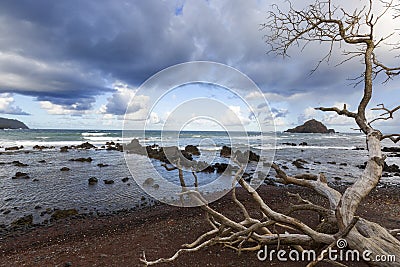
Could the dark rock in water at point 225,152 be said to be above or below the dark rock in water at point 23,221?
above

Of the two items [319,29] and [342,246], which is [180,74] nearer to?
[319,29]

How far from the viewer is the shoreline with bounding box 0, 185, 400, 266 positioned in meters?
4.78

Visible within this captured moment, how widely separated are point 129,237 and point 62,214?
3.94 metres

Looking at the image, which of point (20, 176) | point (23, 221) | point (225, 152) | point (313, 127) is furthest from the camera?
point (313, 127)

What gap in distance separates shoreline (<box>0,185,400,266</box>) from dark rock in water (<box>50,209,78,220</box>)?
1.08 feet

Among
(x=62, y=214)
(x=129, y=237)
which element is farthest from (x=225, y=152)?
(x=129, y=237)

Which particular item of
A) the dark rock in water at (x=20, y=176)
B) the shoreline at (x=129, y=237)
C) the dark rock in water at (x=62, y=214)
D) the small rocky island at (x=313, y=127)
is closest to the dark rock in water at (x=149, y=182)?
the shoreline at (x=129, y=237)

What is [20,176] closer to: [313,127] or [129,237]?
[129,237]

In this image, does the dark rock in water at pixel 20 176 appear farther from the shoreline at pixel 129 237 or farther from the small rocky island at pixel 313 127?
the small rocky island at pixel 313 127

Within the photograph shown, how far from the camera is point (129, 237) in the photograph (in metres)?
6.24

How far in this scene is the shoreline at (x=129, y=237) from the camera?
478 cm

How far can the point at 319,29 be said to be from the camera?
4.76 m

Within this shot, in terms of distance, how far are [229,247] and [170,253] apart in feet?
4.04

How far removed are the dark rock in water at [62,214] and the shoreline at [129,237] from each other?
1.08 ft
